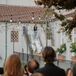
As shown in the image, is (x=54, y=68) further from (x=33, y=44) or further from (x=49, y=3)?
(x=33, y=44)

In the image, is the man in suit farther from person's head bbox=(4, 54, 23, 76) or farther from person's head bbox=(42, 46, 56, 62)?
person's head bbox=(4, 54, 23, 76)

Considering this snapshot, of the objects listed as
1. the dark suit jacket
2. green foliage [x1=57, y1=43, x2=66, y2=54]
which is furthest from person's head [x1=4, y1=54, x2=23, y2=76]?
green foliage [x1=57, y1=43, x2=66, y2=54]

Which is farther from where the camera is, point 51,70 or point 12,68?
point 51,70

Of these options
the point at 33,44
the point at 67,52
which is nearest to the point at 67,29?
the point at 67,52

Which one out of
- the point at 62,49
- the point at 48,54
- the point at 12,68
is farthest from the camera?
the point at 62,49

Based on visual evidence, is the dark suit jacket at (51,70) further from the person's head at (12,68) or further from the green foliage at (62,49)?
the green foliage at (62,49)

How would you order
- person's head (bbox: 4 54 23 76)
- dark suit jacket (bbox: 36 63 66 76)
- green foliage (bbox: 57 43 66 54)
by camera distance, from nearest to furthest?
person's head (bbox: 4 54 23 76), dark suit jacket (bbox: 36 63 66 76), green foliage (bbox: 57 43 66 54)

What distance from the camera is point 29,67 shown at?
5.18 m

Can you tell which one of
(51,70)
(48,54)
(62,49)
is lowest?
(62,49)

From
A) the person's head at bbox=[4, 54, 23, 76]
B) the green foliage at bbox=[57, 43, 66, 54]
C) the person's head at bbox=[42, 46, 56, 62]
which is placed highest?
the person's head at bbox=[42, 46, 56, 62]

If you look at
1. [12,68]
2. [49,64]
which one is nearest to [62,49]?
[49,64]

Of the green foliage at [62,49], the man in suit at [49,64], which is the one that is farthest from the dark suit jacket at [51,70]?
the green foliage at [62,49]

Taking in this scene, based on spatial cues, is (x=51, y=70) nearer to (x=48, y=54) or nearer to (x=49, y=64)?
(x=49, y=64)

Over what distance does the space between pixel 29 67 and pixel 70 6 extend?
299 cm
